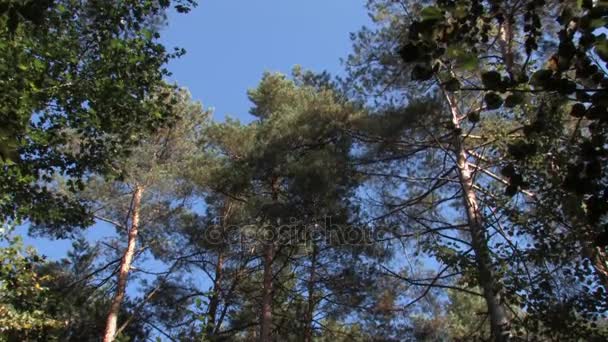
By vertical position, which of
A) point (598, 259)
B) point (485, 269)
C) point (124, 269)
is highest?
point (124, 269)

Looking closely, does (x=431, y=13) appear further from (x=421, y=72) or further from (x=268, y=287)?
(x=268, y=287)

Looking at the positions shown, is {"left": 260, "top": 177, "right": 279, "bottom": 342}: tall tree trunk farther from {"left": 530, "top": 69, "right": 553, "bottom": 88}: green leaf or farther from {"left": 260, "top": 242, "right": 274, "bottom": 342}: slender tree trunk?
{"left": 530, "top": 69, "right": 553, "bottom": 88}: green leaf

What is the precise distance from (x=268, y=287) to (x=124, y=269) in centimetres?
328

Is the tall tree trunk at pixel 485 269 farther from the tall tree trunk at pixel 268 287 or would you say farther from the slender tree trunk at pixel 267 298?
the slender tree trunk at pixel 267 298

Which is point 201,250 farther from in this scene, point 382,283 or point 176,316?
point 382,283

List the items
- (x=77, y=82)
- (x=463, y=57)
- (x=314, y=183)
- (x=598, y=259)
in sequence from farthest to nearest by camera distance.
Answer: (x=314, y=183), (x=598, y=259), (x=77, y=82), (x=463, y=57)

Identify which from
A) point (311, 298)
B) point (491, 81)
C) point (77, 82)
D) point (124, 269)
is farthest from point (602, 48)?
point (124, 269)

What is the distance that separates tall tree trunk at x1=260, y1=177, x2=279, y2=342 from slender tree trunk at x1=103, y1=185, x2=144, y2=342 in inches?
110

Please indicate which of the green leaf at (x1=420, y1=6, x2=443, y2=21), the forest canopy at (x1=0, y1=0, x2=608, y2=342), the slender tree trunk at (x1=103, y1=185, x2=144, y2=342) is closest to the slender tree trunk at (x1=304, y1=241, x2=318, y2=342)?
the forest canopy at (x1=0, y1=0, x2=608, y2=342)

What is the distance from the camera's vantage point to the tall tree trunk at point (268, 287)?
33.4 feet

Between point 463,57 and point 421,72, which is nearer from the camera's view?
point 463,57

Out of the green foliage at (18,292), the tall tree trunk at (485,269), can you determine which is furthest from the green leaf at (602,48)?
the green foliage at (18,292)

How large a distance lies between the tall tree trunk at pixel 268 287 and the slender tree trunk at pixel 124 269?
2806 millimetres

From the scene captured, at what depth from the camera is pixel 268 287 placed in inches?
436
